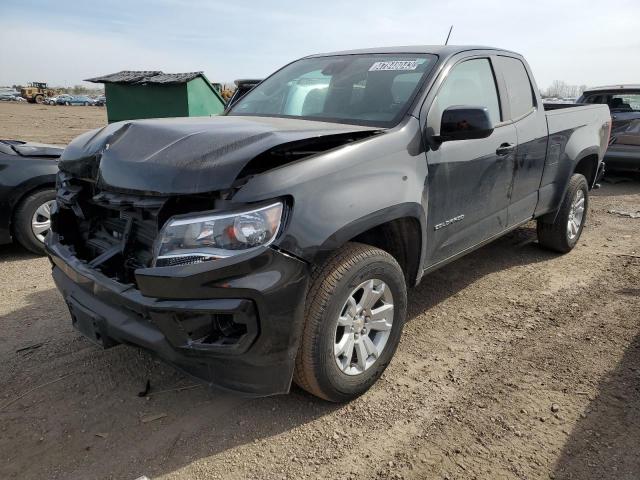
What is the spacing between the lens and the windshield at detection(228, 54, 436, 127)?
311 cm

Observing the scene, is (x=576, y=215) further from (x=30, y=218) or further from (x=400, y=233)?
(x=30, y=218)

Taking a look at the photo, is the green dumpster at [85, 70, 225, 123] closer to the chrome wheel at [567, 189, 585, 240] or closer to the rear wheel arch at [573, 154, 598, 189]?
the rear wheel arch at [573, 154, 598, 189]

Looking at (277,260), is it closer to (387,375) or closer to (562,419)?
(387,375)

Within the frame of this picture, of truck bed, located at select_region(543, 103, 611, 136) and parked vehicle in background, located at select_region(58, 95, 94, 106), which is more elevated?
parked vehicle in background, located at select_region(58, 95, 94, 106)

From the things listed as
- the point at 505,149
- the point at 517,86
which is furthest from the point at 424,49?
the point at 517,86

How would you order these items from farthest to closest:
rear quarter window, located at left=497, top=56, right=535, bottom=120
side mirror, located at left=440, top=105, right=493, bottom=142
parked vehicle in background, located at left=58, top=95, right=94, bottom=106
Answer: parked vehicle in background, located at left=58, top=95, right=94, bottom=106 < rear quarter window, located at left=497, top=56, right=535, bottom=120 < side mirror, located at left=440, top=105, right=493, bottom=142

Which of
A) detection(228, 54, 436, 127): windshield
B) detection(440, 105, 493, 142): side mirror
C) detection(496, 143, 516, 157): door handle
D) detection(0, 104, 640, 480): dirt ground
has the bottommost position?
detection(0, 104, 640, 480): dirt ground

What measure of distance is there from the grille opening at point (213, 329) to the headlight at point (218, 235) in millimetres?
245

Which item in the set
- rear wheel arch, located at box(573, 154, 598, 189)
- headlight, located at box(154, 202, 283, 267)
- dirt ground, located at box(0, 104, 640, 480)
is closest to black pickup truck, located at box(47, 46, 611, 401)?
A: headlight, located at box(154, 202, 283, 267)

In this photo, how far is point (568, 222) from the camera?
497 centimetres

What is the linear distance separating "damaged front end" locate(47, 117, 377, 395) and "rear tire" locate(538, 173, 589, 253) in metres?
3.13

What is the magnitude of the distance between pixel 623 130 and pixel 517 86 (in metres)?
6.02

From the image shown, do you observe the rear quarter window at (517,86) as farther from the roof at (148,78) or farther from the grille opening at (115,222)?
the roof at (148,78)

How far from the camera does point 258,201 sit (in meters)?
2.10
